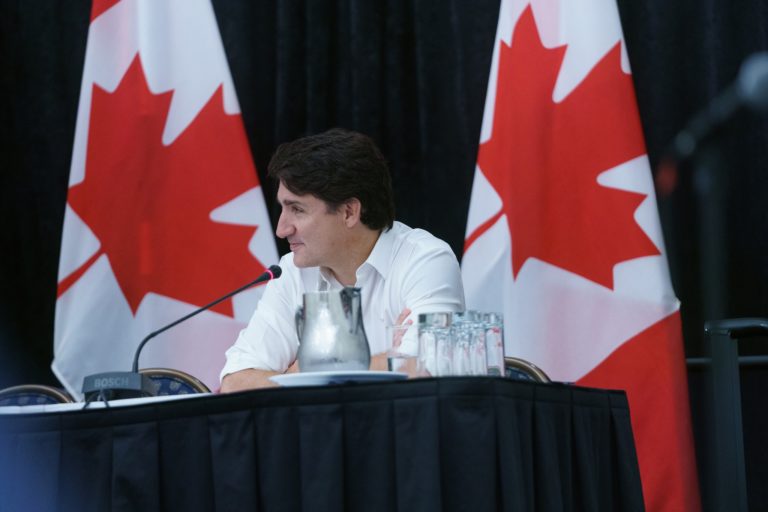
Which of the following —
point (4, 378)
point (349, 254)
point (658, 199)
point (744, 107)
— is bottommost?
point (4, 378)

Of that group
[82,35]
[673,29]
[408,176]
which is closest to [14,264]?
[82,35]

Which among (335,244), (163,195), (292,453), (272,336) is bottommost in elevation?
(292,453)

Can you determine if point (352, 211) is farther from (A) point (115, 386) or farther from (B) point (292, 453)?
(B) point (292, 453)

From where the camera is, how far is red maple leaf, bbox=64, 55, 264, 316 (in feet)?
10.2

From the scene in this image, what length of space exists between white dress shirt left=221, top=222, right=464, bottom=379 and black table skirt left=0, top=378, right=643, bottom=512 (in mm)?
895

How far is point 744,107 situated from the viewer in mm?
2898

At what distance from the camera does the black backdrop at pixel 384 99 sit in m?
2.95

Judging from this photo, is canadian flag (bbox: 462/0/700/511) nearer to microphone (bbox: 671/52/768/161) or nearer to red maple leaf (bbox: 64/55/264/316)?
microphone (bbox: 671/52/768/161)

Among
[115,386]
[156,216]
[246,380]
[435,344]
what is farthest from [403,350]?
[156,216]

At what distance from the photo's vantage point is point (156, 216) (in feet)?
10.4

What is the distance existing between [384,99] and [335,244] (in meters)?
0.98

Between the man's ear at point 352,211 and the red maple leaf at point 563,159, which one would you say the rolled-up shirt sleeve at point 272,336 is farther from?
the red maple leaf at point 563,159

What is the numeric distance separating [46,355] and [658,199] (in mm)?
2040

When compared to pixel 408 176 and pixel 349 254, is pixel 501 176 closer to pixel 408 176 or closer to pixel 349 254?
pixel 408 176
